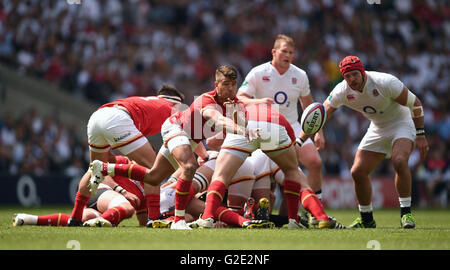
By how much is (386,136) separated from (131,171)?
340 cm

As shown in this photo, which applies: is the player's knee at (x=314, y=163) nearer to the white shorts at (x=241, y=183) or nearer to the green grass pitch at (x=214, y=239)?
the white shorts at (x=241, y=183)

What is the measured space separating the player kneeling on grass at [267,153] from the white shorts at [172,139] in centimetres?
48

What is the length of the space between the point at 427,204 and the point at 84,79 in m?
9.79

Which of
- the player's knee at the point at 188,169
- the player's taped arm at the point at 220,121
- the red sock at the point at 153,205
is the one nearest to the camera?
the player's taped arm at the point at 220,121

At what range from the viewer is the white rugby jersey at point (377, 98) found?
8.59 meters

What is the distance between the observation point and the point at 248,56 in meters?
20.8

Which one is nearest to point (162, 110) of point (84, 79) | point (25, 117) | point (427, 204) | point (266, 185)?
point (266, 185)

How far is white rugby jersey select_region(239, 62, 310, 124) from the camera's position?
381 inches

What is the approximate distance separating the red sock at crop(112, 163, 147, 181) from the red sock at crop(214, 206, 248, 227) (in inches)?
38.3

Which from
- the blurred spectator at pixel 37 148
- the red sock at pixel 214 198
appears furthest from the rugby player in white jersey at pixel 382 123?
the blurred spectator at pixel 37 148

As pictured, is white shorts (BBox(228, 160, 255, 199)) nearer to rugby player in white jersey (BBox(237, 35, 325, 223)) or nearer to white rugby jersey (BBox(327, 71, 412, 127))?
rugby player in white jersey (BBox(237, 35, 325, 223))

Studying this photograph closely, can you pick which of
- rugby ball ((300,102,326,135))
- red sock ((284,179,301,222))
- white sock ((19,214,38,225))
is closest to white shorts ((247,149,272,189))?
rugby ball ((300,102,326,135))

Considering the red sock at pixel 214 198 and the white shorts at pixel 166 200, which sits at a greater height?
the red sock at pixel 214 198

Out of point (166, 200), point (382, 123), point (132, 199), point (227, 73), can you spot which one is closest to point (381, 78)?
point (382, 123)
